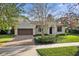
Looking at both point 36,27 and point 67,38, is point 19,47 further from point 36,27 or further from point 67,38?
point 67,38

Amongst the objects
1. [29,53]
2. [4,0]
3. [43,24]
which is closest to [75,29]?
[43,24]

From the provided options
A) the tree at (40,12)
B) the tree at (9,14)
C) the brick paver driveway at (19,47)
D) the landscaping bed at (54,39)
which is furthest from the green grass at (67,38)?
the tree at (9,14)

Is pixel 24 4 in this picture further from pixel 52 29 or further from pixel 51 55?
pixel 51 55

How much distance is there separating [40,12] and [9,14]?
0.43 m

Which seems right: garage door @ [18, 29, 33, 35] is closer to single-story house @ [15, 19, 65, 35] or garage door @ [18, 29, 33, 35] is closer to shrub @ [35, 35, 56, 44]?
single-story house @ [15, 19, 65, 35]

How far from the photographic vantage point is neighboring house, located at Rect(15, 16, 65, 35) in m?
4.05

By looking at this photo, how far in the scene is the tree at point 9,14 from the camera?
13.3 ft

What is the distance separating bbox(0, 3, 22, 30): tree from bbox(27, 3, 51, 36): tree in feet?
0.55

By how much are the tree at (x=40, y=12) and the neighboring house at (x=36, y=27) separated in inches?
1.7

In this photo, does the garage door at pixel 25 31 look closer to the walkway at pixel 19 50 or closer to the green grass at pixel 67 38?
the walkway at pixel 19 50

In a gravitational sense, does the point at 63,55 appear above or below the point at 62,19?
below

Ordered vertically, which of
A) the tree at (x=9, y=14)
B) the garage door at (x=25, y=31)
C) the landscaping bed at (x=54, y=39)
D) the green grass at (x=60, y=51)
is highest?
the tree at (x=9, y=14)

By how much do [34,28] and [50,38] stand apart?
0.26m

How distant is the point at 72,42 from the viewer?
404 cm
